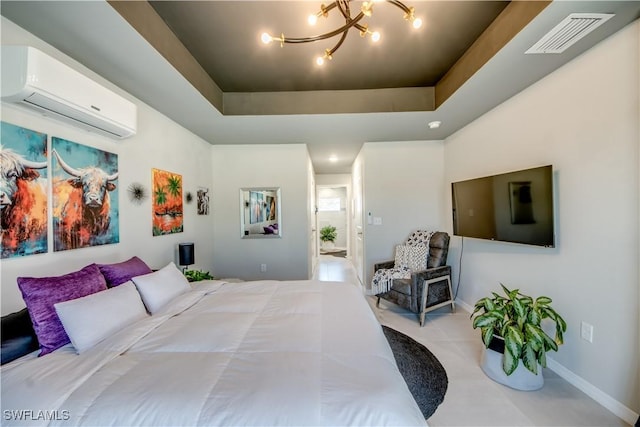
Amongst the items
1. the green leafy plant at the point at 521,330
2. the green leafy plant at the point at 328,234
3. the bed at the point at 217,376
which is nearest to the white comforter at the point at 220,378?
the bed at the point at 217,376

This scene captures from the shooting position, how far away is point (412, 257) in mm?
3490

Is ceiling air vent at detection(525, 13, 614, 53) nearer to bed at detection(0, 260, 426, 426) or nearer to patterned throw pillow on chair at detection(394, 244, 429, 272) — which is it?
bed at detection(0, 260, 426, 426)

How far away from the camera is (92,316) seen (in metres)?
1.31

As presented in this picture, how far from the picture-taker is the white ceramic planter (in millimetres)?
1808

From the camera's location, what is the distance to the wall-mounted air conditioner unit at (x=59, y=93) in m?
1.37

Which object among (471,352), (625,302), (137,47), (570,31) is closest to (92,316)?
(137,47)

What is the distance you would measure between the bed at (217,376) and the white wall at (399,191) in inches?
102

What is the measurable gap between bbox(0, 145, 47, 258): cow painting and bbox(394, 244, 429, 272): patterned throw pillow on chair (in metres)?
3.62

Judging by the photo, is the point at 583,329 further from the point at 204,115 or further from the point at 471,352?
the point at 204,115

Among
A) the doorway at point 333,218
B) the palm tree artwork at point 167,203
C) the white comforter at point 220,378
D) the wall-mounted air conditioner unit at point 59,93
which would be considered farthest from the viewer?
the doorway at point 333,218

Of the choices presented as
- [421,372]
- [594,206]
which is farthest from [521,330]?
[594,206]

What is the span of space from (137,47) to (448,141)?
12.6ft

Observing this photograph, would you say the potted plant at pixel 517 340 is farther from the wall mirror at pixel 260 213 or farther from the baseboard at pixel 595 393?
the wall mirror at pixel 260 213

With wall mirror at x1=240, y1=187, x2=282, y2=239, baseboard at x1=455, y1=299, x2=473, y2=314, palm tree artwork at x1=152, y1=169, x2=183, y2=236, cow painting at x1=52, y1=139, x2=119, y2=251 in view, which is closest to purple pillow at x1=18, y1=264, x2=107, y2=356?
cow painting at x1=52, y1=139, x2=119, y2=251
